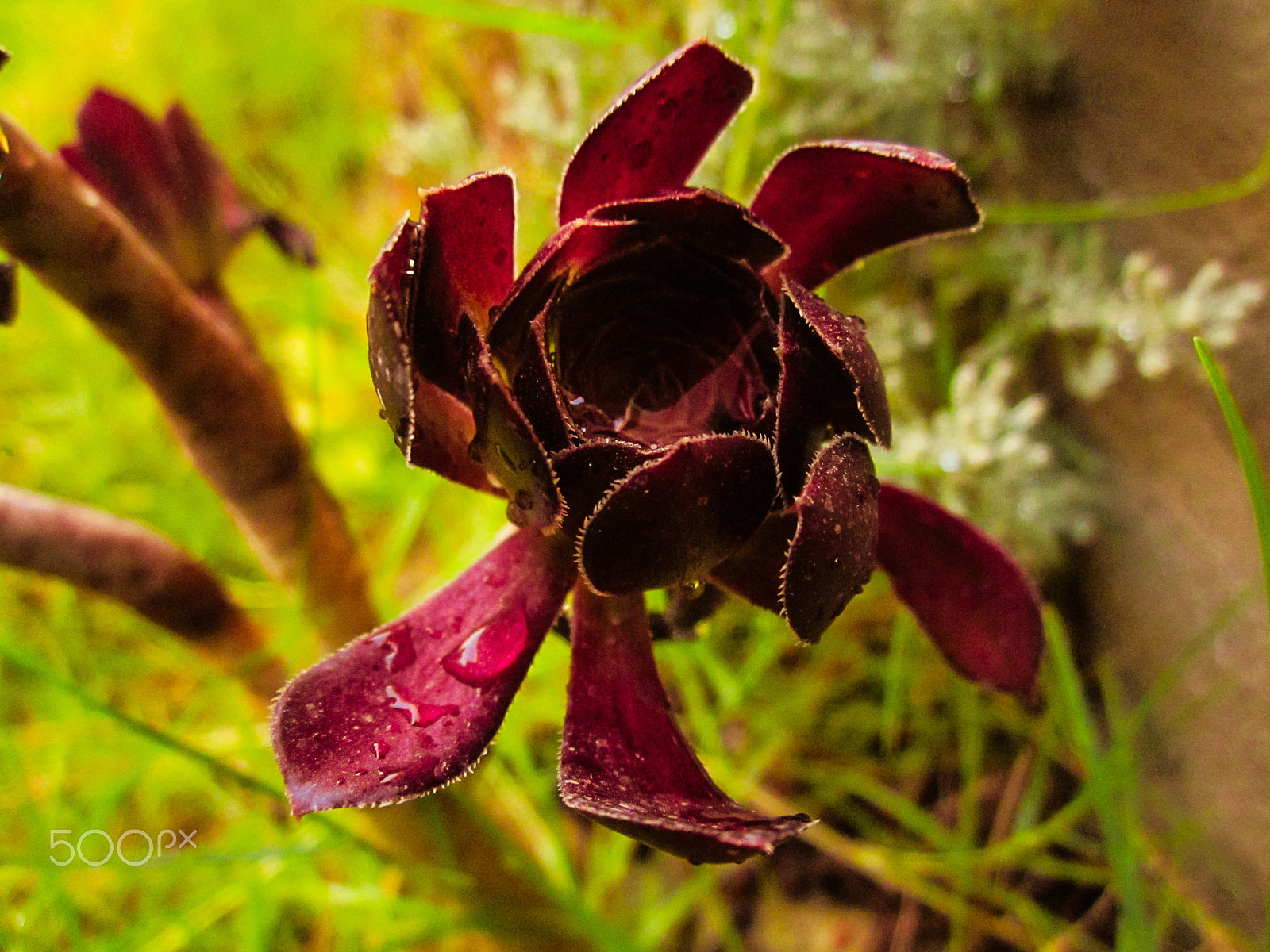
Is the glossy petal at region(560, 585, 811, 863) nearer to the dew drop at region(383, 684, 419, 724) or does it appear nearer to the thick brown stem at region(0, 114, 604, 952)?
the dew drop at region(383, 684, 419, 724)

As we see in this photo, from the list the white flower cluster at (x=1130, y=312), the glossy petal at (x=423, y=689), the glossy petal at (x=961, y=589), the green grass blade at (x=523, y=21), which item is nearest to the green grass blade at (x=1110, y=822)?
the glossy petal at (x=961, y=589)

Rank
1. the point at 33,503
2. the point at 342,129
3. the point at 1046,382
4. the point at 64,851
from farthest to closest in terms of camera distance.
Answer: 1. the point at 342,129
2. the point at 1046,382
3. the point at 64,851
4. the point at 33,503

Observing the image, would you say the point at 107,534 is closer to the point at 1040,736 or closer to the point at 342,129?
the point at 1040,736

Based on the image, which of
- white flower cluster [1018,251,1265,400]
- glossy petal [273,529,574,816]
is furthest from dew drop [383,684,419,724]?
white flower cluster [1018,251,1265,400]

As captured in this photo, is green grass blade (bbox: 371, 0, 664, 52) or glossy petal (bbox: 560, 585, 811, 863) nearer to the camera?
glossy petal (bbox: 560, 585, 811, 863)

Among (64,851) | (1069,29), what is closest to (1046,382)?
(1069,29)

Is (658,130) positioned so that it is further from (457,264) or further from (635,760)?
(635,760)
